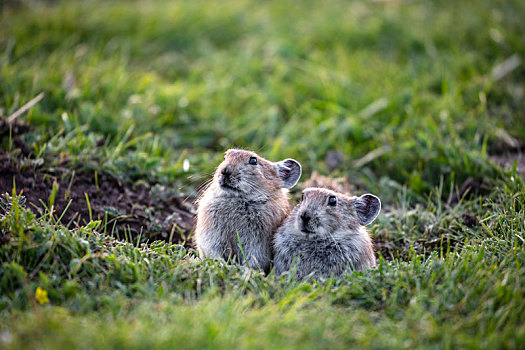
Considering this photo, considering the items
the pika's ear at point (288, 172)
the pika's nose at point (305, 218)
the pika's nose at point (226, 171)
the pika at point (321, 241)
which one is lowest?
the pika at point (321, 241)

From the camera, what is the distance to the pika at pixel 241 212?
4.86 m

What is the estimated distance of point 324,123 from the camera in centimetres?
745

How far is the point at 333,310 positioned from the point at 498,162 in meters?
3.75

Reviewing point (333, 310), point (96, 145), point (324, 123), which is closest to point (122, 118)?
point (96, 145)

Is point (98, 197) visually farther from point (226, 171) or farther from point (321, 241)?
point (321, 241)

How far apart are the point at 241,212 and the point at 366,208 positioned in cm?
117

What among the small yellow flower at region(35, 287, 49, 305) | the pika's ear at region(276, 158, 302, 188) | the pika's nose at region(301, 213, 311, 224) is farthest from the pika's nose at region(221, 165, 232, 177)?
the small yellow flower at region(35, 287, 49, 305)

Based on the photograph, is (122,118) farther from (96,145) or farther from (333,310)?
(333,310)

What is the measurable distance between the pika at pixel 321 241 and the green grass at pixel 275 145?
0.38m

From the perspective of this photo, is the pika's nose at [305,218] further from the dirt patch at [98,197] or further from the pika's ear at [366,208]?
the dirt patch at [98,197]

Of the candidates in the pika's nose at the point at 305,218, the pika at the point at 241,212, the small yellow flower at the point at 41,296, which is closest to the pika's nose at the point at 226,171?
the pika at the point at 241,212

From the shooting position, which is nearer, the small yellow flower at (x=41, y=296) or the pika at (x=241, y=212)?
the small yellow flower at (x=41, y=296)

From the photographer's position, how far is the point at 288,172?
5.38 m

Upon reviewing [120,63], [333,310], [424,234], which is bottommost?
[424,234]
